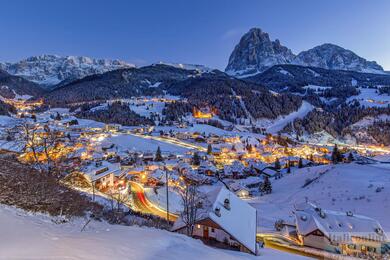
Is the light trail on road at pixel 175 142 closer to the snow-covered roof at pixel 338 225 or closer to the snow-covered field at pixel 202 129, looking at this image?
the snow-covered field at pixel 202 129

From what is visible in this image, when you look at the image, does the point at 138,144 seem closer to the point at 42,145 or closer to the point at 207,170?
the point at 207,170

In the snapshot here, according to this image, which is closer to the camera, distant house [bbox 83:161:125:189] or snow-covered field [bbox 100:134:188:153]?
distant house [bbox 83:161:125:189]

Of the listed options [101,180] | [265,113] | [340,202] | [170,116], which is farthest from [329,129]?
[101,180]

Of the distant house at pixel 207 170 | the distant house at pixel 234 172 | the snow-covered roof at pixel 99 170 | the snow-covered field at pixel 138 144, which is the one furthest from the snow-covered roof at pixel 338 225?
the snow-covered field at pixel 138 144

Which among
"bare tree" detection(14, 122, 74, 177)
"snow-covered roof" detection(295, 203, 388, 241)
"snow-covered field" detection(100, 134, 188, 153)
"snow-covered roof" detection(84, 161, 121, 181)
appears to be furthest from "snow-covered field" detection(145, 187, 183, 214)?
"snow-covered field" detection(100, 134, 188, 153)

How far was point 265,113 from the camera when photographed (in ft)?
595

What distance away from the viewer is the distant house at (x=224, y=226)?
17422 mm

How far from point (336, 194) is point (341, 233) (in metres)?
16.2

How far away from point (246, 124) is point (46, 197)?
164 m

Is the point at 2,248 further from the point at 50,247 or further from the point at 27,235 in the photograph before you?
the point at 27,235

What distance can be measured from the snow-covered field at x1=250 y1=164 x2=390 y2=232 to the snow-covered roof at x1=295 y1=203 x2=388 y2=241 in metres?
3.60

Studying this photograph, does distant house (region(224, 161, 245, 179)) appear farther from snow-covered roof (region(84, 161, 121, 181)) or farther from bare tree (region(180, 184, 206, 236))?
bare tree (region(180, 184, 206, 236))

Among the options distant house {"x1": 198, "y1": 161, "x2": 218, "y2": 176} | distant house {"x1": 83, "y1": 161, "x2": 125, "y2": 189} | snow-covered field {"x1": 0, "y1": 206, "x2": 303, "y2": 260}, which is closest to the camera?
snow-covered field {"x1": 0, "y1": 206, "x2": 303, "y2": 260}

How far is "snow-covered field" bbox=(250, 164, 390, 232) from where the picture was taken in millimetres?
29663
